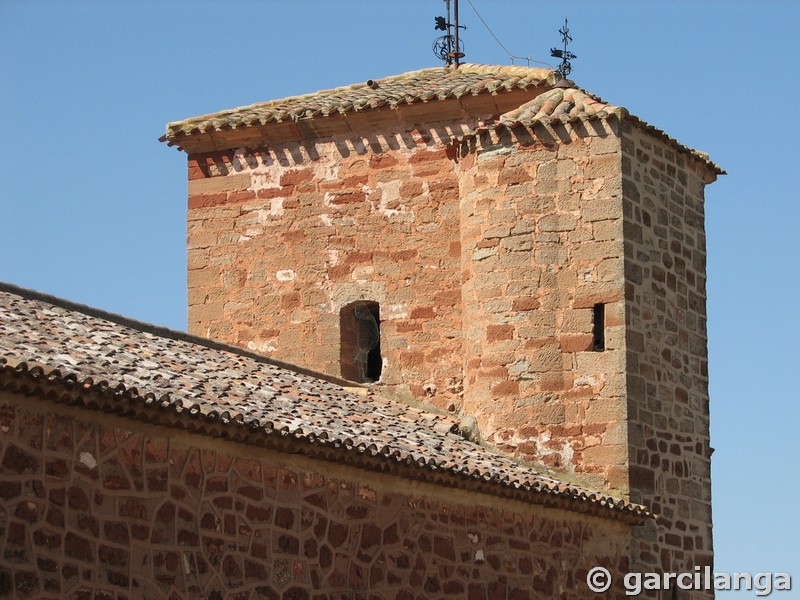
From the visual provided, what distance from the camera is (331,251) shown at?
711 inches

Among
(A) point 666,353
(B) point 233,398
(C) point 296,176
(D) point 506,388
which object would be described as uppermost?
(C) point 296,176

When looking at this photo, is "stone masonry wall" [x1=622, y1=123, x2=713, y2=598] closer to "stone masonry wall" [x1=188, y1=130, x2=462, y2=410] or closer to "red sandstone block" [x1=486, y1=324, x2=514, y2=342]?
"red sandstone block" [x1=486, y1=324, x2=514, y2=342]

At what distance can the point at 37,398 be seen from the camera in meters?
9.62

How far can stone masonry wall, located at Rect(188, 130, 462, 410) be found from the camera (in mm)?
17375

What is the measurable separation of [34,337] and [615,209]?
6960mm

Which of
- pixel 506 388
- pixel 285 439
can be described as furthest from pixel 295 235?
pixel 285 439

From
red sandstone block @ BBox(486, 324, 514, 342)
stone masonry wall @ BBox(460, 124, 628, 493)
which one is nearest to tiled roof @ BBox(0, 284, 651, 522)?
stone masonry wall @ BBox(460, 124, 628, 493)

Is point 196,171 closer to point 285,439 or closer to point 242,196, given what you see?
point 242,196

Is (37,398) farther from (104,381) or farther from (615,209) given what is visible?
(615,209)

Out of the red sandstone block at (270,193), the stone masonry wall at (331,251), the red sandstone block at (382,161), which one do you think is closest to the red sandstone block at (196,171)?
the stone masonry wall at (331,251)

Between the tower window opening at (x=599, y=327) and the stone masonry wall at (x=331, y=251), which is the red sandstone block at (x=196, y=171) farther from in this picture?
the tower window opening at (x=599, y=327)

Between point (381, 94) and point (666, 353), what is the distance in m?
4.44

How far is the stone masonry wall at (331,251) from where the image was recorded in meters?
17.4

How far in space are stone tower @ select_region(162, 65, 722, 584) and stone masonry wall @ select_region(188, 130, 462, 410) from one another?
2 centimetres
